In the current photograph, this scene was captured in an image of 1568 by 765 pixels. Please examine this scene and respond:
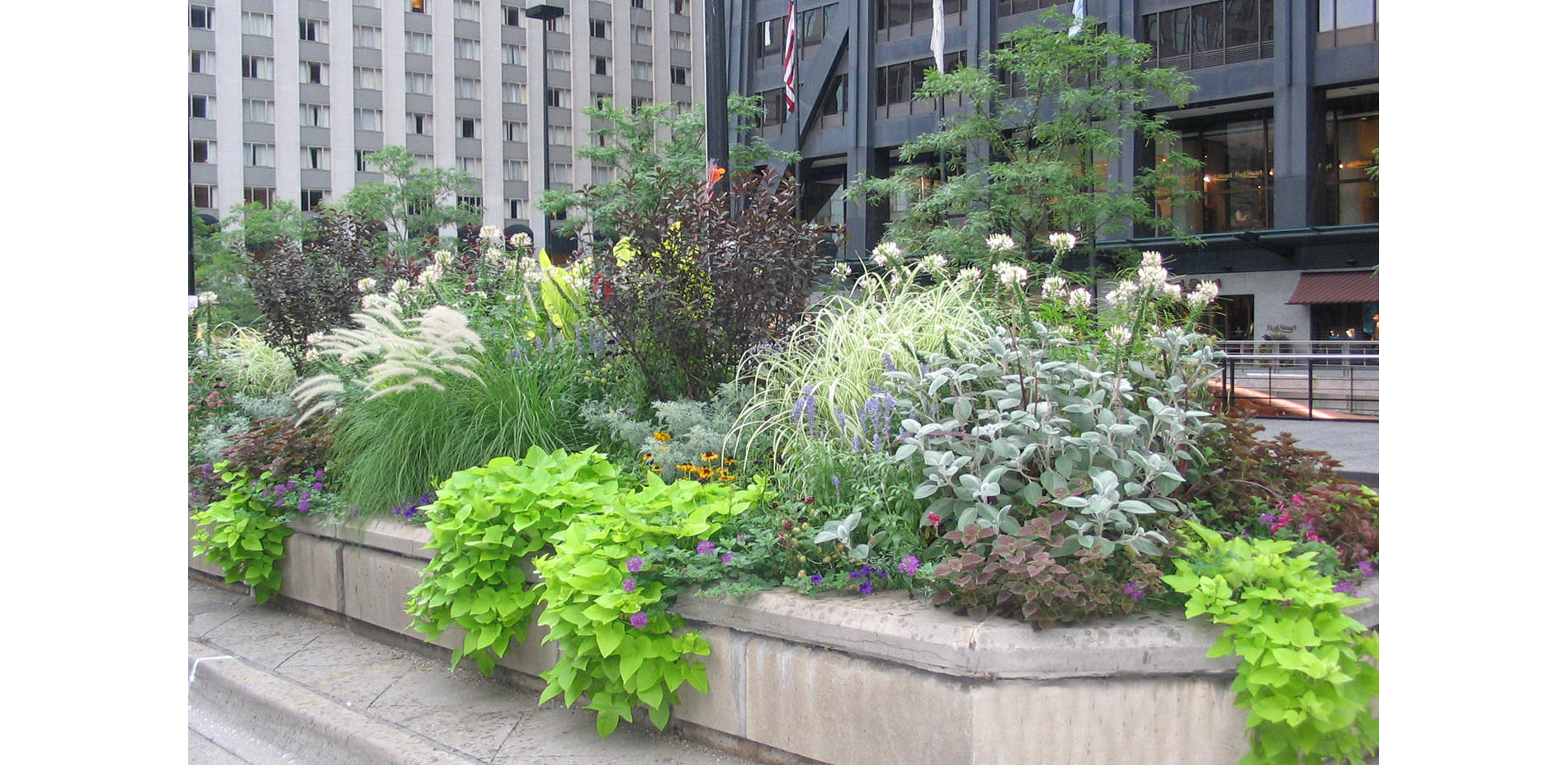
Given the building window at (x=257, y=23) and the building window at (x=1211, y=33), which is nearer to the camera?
the building window at (x=257, y=23)

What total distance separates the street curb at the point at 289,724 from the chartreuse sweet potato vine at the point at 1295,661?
223 centimetres

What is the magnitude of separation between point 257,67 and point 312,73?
4.15ft

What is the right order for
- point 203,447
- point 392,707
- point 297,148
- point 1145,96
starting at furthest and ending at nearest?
point 297,148, point 1145,96, point 203,447, point 392,707

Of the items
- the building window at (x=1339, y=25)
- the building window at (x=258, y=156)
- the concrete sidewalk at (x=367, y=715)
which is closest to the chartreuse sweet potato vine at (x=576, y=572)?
the concrete sidewalk at (x=367, y=715)

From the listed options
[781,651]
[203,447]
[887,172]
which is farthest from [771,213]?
[887,172]

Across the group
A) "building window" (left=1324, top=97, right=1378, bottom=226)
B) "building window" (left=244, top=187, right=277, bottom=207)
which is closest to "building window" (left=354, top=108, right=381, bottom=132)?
"building window" (left=244, top=187, right=277, bottom=207)

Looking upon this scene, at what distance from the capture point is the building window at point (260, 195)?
3341 cm

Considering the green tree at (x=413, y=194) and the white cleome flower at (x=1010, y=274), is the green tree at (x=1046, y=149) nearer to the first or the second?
the white cleome flower at (x=1010, y=274)

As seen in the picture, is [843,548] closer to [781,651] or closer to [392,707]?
[781,651]

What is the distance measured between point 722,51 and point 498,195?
29590 millimetres

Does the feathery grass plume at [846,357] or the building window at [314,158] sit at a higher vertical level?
the building window at [314,158]

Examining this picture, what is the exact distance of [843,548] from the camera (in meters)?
3.28

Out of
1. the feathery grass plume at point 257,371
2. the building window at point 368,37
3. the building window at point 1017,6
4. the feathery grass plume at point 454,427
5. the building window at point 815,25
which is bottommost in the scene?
the feathery grass plume at point 454,427

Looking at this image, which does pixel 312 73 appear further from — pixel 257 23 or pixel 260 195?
pixel 260 195
